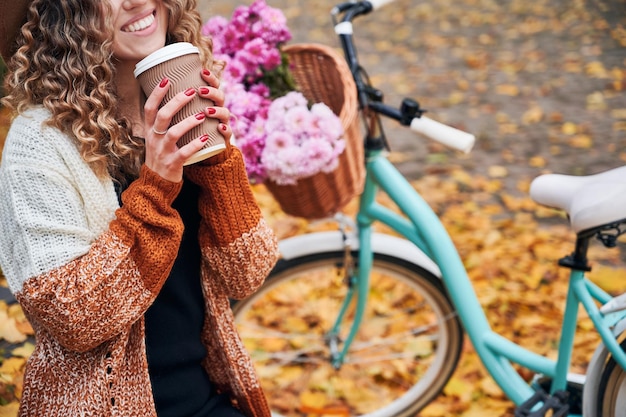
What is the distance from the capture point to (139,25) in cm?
133

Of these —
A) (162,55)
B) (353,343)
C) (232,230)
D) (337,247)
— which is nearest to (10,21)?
(162,55)

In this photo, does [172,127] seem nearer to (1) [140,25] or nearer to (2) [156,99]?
(2) [156,99]

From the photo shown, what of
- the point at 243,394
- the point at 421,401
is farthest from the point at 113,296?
the point at 421,401

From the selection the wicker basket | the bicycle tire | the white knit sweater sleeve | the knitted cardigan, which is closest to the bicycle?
the bicycle tire

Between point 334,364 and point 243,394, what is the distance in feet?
3.07

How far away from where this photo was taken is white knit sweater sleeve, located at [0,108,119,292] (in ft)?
4.09

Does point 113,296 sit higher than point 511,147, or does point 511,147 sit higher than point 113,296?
point 113,296

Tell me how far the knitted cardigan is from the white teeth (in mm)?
250

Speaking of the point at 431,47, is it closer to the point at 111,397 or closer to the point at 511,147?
the point at 511,147

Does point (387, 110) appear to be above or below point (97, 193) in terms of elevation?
below

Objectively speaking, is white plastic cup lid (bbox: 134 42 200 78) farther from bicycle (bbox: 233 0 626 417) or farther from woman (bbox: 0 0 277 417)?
bicycle (bbox: 233 0 626 417)

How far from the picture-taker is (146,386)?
1.45m

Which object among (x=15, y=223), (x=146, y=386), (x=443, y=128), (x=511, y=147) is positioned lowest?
(x=511, y=147)

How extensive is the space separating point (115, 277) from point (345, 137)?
2.59 feet
